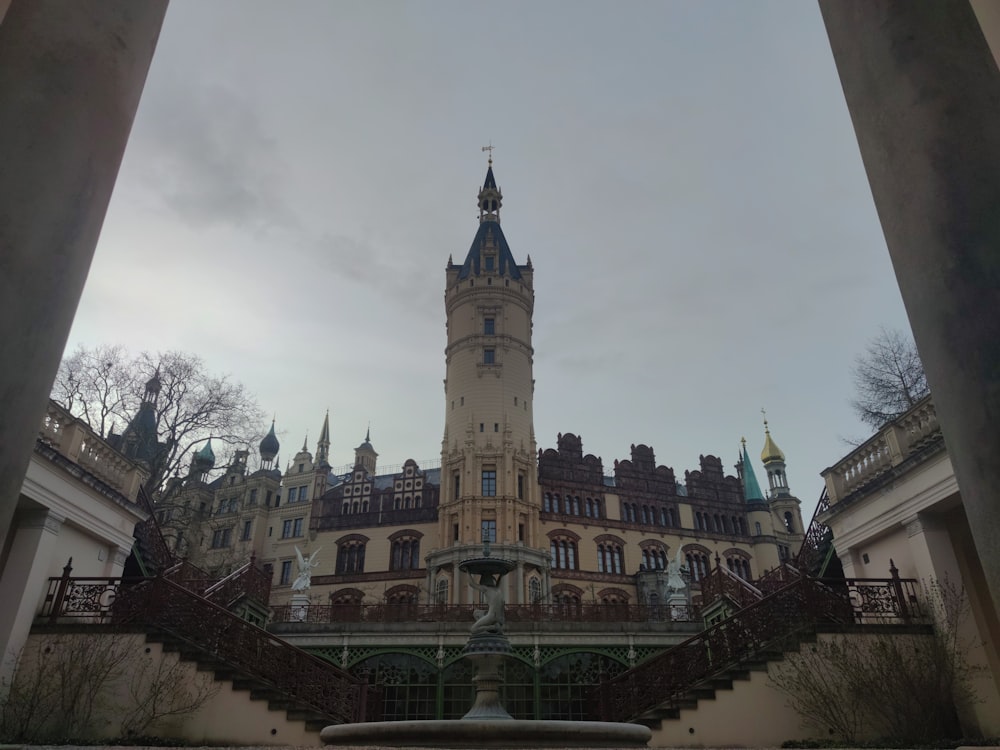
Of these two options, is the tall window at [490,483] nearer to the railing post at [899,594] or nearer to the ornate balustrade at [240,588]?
the ornate balustrade at [240,588]

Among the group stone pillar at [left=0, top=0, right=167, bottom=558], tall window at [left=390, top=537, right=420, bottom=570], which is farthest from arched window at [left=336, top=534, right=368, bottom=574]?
stone pillar at [left=0, top=0, right=167, bottom=558]

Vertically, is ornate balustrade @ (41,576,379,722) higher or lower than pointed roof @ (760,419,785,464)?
lower

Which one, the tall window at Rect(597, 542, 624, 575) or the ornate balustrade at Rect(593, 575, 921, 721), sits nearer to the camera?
the ornate balustrade at Rect(593, 575, 921, 721)

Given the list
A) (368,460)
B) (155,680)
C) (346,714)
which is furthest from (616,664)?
(368,460)

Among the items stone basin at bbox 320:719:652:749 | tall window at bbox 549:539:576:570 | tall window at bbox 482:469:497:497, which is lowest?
stone basin at bbox 320:719:652:749

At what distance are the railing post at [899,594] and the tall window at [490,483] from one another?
37.7 m

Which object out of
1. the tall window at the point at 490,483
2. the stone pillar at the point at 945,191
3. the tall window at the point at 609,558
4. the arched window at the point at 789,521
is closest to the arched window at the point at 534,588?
the tall window at the point at 609,558

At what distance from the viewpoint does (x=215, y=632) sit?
543 inches

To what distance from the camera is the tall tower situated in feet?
161

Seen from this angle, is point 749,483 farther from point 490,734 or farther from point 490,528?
point 490,734

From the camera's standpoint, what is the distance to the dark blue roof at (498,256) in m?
60.8

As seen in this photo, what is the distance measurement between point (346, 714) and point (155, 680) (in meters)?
3.54

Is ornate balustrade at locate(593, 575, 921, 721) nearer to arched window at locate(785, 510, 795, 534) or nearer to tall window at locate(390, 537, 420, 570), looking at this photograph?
tall window at locate(390, 537, 420, 570)

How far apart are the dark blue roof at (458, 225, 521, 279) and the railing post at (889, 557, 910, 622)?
48100 mm
